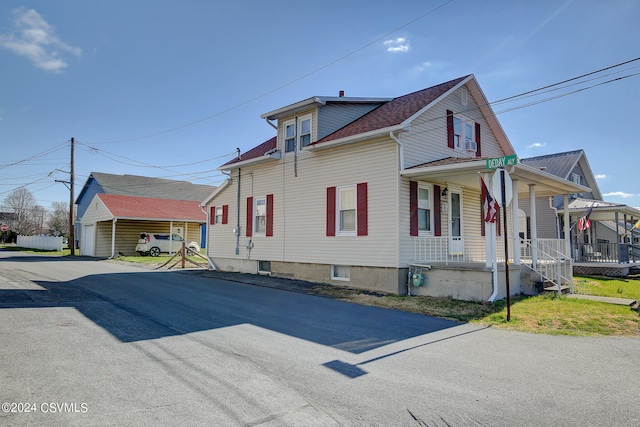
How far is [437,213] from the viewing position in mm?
13125

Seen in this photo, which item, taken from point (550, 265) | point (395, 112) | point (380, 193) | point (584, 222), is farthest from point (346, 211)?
point (584, 222)

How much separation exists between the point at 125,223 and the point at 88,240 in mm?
4408

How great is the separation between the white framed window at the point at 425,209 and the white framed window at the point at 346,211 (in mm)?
2117

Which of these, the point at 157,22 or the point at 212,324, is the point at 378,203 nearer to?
the point at 212,324

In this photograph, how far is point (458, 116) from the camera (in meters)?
14.7

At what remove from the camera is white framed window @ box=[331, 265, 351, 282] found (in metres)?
13.3

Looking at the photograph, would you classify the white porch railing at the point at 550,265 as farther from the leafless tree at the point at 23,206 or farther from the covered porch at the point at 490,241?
the leafless tree at the point at 23,206

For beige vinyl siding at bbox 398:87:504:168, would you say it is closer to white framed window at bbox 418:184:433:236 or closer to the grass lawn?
white framed window at bbox 418:184:433:236

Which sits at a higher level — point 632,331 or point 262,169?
point 262,169

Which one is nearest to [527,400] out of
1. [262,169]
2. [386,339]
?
[386,339]

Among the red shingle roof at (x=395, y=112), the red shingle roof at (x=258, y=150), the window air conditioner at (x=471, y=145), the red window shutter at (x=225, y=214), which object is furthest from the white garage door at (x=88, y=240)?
the window air conditioner at (x=471, y=145)

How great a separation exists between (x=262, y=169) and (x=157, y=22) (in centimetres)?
647

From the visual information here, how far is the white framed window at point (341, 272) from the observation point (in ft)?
43.5

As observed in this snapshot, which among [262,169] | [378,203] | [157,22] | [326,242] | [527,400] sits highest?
[157,22]
